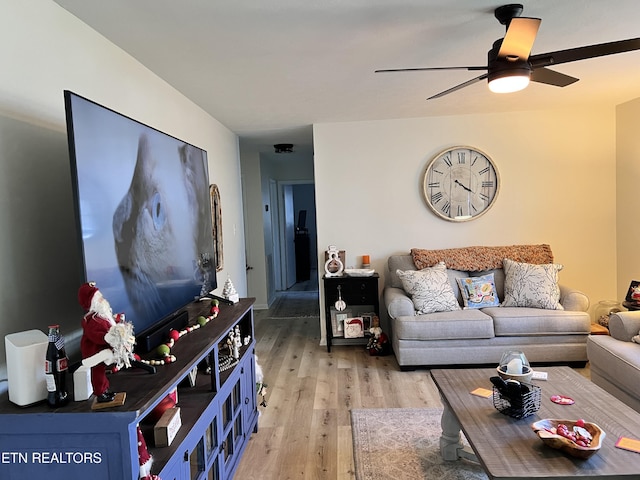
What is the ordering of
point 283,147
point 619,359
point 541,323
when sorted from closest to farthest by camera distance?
point 619,359, point 541,323, point 283,147

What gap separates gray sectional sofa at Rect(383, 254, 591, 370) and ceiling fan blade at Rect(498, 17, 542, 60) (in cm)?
226

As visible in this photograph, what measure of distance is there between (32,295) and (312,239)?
854 centimetres

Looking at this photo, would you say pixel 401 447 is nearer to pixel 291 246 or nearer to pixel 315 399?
pixel 315 399

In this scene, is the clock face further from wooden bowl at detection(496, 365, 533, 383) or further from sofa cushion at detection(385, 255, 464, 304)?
wooden bowl at detection(496, 365, 533, 383)

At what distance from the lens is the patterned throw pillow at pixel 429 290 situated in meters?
3.72

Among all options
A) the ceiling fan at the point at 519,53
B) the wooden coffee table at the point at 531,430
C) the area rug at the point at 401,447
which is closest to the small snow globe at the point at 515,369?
the wooden coffee table at the point at 531,430

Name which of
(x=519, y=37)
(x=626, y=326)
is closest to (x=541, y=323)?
(x=626, y=326)

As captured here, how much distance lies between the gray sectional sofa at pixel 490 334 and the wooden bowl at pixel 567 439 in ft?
5.88

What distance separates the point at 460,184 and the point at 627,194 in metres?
1.59

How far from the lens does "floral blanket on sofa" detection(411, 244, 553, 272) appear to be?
13.4 ft

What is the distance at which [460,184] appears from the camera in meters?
4.34

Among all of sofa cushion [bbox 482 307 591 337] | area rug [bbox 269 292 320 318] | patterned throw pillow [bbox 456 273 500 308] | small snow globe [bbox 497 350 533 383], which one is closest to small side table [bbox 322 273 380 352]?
patterned throw pillow [bbox 456 273 500 308]

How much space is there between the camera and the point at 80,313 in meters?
1.78

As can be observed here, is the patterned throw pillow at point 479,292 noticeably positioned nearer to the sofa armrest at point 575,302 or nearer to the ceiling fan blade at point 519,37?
the sofa armrest at point 575,302
